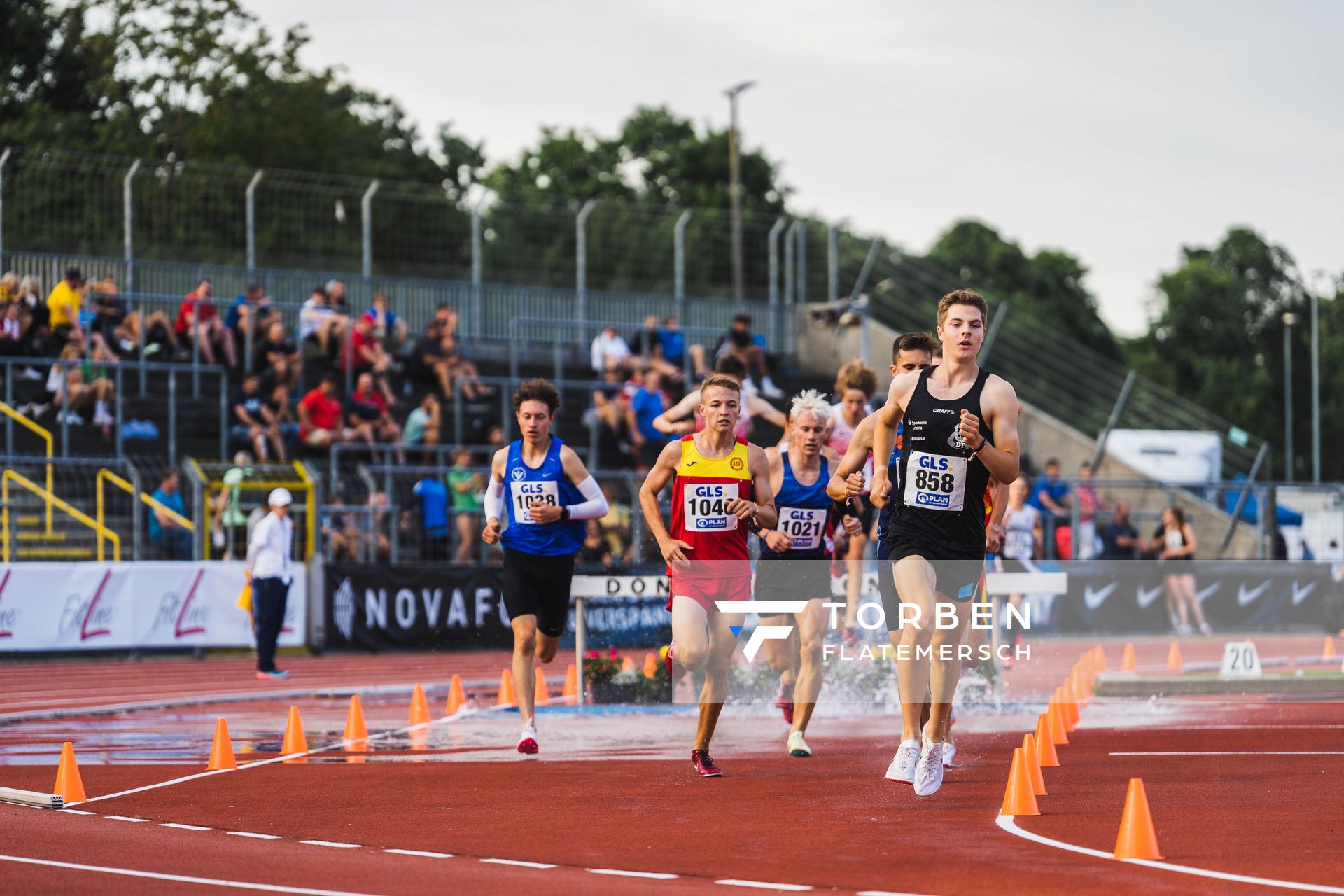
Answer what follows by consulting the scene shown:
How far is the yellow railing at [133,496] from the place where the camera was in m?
22.8

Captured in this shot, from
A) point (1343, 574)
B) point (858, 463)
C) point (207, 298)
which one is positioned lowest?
point (1343, 574)

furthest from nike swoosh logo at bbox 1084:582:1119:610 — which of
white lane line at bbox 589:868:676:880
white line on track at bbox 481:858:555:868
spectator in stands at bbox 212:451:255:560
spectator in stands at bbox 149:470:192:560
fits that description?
white lane line at bbox 589:868:676:880

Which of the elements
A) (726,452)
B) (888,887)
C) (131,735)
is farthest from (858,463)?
(131,735)

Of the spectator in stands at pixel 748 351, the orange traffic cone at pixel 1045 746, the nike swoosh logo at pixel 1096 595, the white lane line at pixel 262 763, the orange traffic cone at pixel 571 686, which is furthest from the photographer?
the spectator in stands at pixel 748 351

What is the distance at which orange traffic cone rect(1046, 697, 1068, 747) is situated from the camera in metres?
12.8

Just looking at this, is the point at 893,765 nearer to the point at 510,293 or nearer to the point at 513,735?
the point at 513,735

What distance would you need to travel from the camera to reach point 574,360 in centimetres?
3303

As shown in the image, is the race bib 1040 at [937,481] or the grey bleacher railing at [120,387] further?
the grey bleacher railing at [120,387]

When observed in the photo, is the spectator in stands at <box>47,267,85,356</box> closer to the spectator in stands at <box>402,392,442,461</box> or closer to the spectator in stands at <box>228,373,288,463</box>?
the spectator in stands at <box>228,373,288,463</box>

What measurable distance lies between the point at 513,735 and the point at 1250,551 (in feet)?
63.8

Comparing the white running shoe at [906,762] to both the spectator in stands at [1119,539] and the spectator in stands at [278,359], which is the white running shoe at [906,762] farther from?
the spectator in stands at [1119,539]

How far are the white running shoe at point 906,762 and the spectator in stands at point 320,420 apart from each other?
16525 mm

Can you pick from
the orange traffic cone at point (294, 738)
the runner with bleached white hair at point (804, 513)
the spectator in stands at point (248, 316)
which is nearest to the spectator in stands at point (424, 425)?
the spectator in stands at point (248, 316)

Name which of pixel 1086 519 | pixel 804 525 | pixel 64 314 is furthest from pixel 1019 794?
pixel 1086 519
